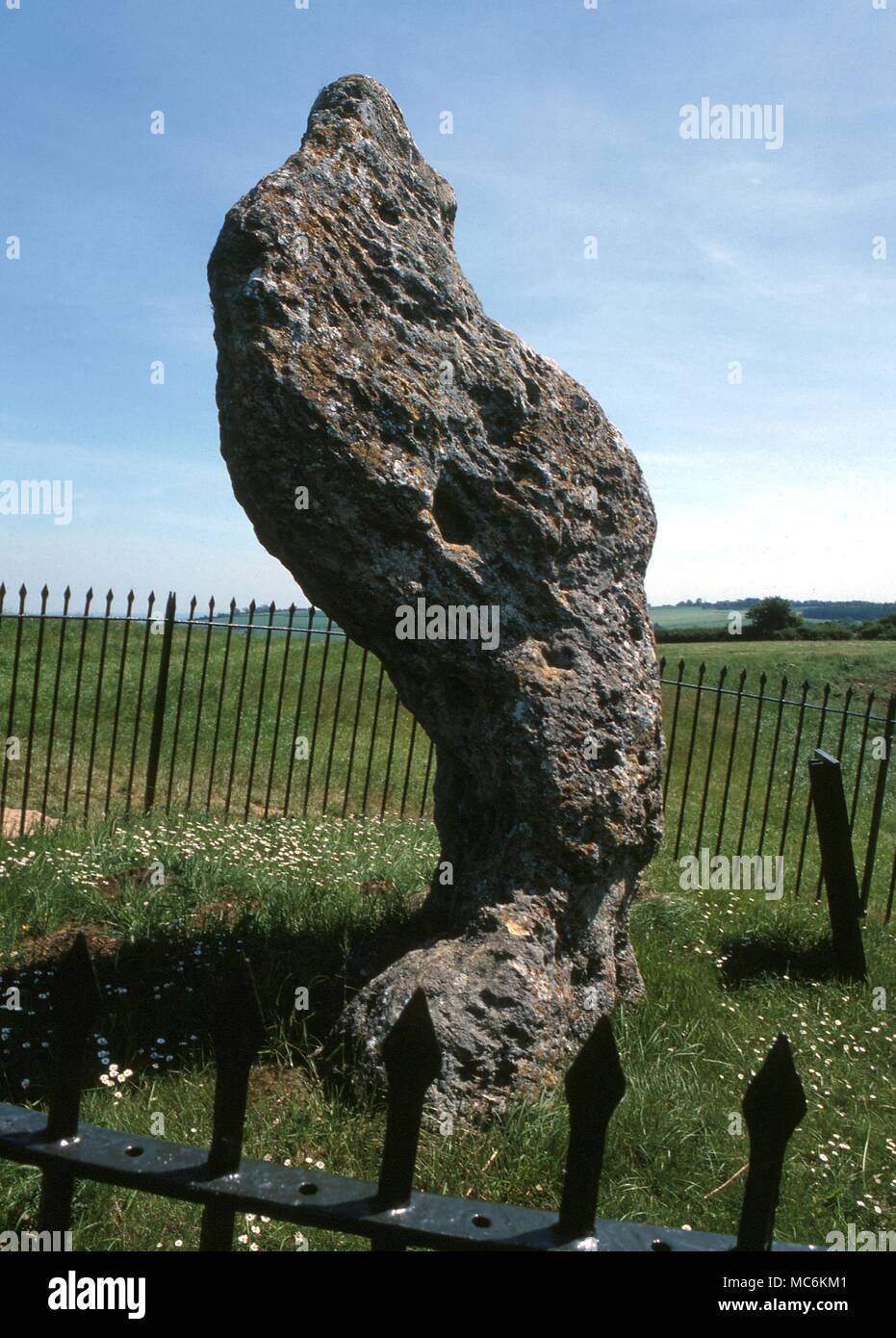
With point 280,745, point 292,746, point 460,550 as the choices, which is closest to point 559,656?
point 460,550

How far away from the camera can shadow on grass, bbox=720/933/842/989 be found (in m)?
5.80

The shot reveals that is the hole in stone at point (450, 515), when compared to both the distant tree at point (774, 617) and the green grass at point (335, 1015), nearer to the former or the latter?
the green grass at point (335, 1015)

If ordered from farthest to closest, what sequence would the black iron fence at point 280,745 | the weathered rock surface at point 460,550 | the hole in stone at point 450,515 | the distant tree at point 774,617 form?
the distant tree at point 774,617 < the black iron fence at point 280,745 < the hole in stone at point 450,515 < the weathered rock surface at point 460,550

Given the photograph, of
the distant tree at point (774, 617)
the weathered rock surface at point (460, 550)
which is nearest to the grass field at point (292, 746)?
the weathered rock surface at point (460, 550)

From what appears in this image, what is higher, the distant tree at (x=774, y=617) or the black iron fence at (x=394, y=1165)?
the distant tree at (x=774, y=617)

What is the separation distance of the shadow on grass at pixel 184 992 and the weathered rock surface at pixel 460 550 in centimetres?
35

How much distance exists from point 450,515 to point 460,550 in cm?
20

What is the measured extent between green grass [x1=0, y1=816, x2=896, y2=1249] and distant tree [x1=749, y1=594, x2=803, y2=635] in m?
32.4

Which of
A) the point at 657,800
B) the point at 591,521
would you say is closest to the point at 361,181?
the point at 591,521

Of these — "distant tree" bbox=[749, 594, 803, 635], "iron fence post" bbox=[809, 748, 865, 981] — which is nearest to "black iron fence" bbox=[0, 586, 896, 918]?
"iron fence post" bbox=[809, 748, 865, 981]

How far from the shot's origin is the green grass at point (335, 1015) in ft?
11.6

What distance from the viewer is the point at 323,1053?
4.26 metres
